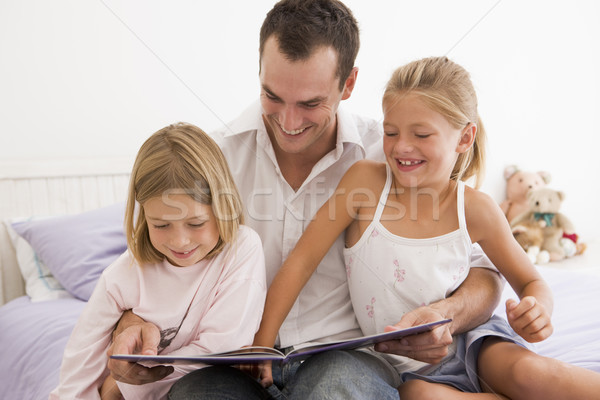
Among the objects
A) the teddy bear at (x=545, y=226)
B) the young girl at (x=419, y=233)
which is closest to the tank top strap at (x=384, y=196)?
the young girl at (x=419, y=233)

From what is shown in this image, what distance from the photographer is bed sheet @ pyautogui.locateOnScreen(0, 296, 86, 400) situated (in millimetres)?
1357

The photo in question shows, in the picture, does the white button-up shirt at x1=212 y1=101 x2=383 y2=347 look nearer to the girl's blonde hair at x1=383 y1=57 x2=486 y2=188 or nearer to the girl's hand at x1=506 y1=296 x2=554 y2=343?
the girl's blonde hair at x1=383 y1=57 x2=486 y2=188

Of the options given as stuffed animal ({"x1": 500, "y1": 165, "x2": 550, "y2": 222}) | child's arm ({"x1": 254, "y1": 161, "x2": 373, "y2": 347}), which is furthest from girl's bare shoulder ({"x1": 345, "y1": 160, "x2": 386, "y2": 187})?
stuffed animal ({"x1": 500, "y1": 165, "x2": 550, "y2": 222})

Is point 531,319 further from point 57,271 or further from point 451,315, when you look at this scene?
point 57,271

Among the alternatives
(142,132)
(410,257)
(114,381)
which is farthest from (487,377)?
(142,132)

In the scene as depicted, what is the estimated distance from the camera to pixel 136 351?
1030 millimetres

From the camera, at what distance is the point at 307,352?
91 cm

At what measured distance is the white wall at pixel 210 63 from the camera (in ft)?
6.87

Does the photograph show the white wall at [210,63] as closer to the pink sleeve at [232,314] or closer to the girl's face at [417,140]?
the girl's face at [417,140]

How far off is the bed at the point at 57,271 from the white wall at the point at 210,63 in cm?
12

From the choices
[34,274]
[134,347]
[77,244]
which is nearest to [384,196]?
[134,347]

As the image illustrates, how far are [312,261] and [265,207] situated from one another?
0.23m

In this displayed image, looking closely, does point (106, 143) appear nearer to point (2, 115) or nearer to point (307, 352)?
point (2, 115)

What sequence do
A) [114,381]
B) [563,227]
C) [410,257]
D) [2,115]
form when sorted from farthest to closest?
[563,227] < [2,115] < [410,257] < [114,381]
